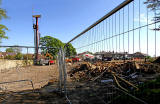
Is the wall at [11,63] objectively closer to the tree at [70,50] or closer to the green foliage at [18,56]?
the green foliage at [18,56]

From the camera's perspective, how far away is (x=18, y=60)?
6031 millimetres

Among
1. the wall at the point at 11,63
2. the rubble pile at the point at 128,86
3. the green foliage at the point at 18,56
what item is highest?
the green foliage at the point at 18,56

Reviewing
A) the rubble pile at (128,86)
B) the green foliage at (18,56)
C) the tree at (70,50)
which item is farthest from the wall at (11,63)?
the rubble pile at (128,86)

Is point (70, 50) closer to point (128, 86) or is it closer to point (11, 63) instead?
point (128, 86)

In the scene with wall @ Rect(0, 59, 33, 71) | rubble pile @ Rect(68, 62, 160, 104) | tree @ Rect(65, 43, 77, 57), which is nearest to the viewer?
rubble pile @ Rect(68, 62, 160, 104)

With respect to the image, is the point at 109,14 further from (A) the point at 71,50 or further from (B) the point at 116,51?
(A) the point at 71,50

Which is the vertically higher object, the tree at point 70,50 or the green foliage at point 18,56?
the tree at point 70,50

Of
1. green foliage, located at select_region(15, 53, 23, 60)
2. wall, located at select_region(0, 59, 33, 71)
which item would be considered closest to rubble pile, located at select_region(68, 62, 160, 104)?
wall, located at select_region(0, 59, 33, 71)

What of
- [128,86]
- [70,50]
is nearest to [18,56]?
[70,50]

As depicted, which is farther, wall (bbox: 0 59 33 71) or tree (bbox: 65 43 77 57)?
wall (bbox: 0 59 33 71)

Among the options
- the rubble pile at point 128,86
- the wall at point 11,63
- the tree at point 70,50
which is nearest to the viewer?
the rubble pile at point 128,86

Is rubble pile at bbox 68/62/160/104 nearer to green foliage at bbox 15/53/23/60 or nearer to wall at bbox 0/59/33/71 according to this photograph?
wall at bbox 0/59/33/71

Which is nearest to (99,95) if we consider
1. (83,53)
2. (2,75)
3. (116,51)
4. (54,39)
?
(83,53)

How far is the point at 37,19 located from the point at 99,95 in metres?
44.6
